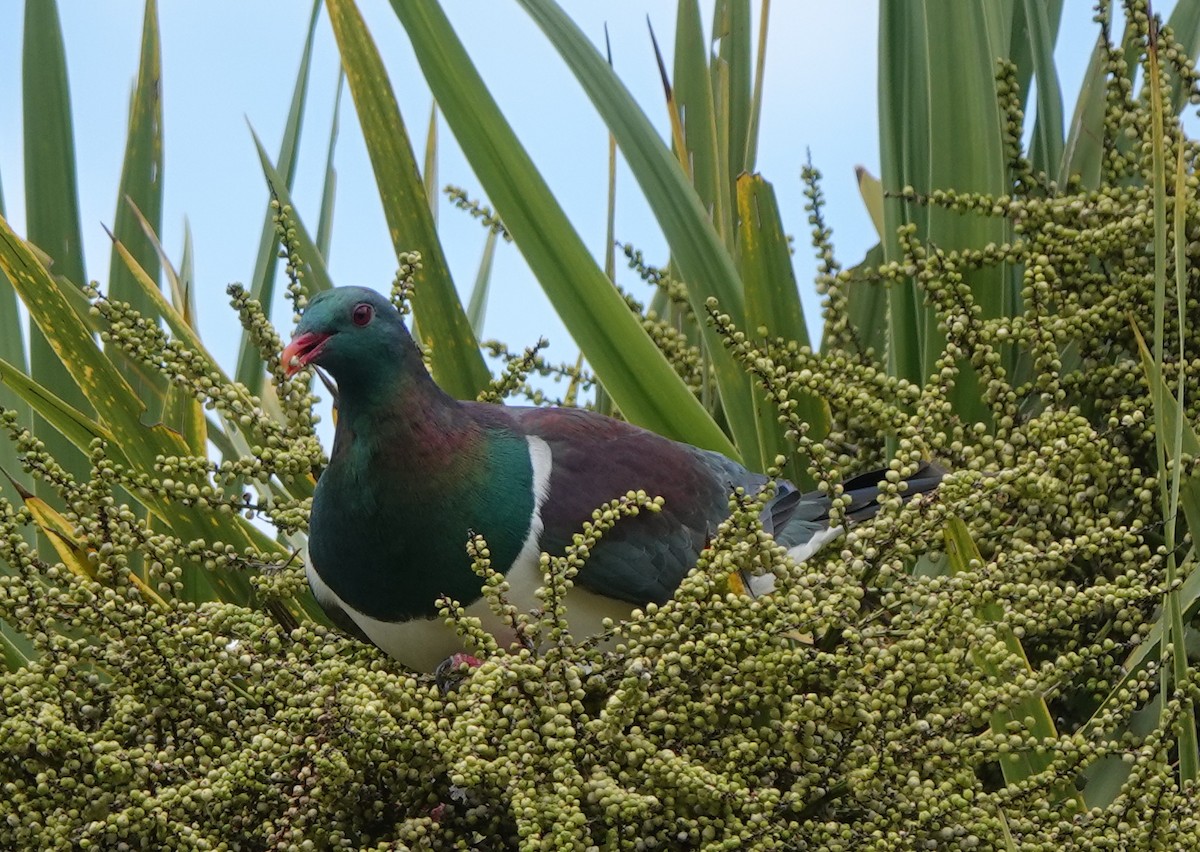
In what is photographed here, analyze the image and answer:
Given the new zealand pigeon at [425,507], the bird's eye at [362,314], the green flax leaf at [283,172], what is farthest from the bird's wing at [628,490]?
the green flax leaf at [283,172]

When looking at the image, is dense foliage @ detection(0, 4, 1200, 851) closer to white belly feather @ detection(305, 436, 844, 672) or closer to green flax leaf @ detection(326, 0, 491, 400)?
white belly feather @ detection(305, 436, 844, 672)

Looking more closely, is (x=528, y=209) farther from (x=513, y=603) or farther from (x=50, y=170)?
(x=50, y=170)

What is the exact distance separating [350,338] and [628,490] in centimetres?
38

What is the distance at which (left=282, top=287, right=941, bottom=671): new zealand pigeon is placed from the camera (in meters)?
1.81

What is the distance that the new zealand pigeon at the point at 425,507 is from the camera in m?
1.81

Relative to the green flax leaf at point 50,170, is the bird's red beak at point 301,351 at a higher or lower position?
lower

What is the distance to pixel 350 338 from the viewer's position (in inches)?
72.4

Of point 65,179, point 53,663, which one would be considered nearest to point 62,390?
point 65,179

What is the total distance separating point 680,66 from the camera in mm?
2736

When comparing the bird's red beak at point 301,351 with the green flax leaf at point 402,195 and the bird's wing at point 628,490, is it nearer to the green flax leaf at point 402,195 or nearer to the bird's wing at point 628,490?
the bird's wing at point 628,490

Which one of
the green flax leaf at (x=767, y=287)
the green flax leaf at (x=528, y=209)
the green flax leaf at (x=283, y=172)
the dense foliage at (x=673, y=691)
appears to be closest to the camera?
the dense foliage at (x=673, y=691)

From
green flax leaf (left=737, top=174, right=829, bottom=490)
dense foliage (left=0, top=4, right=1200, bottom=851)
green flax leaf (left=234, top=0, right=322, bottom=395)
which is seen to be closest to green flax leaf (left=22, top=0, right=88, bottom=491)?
green flax leaf (left=234, top=0, right=322, bottom=395)

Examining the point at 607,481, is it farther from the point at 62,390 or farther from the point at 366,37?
the point at 62,390

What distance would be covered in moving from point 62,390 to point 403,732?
138 cm
